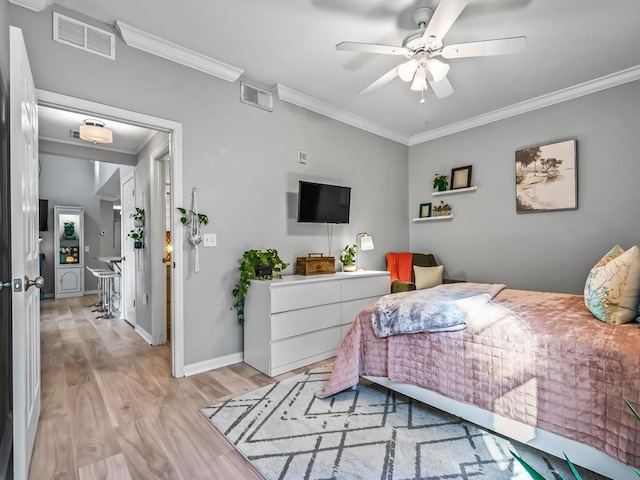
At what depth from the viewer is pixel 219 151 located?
117 inches

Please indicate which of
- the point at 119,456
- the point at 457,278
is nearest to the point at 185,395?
the point at 119,456

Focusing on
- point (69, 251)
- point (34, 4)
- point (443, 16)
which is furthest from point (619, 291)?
point (69, 251)

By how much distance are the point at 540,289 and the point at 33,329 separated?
444 cm

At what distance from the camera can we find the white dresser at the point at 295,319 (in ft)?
9.03

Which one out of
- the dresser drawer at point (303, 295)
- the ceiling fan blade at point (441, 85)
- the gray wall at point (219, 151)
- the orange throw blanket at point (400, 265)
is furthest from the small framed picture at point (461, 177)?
the dresser drawer at point (303, 295)

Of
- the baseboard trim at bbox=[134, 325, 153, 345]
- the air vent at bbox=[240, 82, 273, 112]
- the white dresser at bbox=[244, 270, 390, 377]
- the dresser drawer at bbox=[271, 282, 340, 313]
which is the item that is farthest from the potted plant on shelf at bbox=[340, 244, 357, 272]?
the baseboard trim at bbox=[134, 325, 153, 345]

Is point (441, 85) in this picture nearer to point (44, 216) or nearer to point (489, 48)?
point (489, 48)

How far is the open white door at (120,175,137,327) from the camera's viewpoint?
4418mm

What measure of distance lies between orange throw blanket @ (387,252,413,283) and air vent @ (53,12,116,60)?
3.64 meters

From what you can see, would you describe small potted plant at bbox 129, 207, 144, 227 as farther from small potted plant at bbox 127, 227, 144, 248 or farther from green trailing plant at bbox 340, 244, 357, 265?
green trailing plant at bbox 340, 244, 357, 265

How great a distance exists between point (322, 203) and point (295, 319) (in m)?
1.34

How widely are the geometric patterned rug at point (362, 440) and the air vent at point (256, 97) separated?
2.59m

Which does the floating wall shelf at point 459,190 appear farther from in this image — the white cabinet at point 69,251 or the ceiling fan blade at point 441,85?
the white cabinet at point 69,251

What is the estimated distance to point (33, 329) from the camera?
1876 mm
